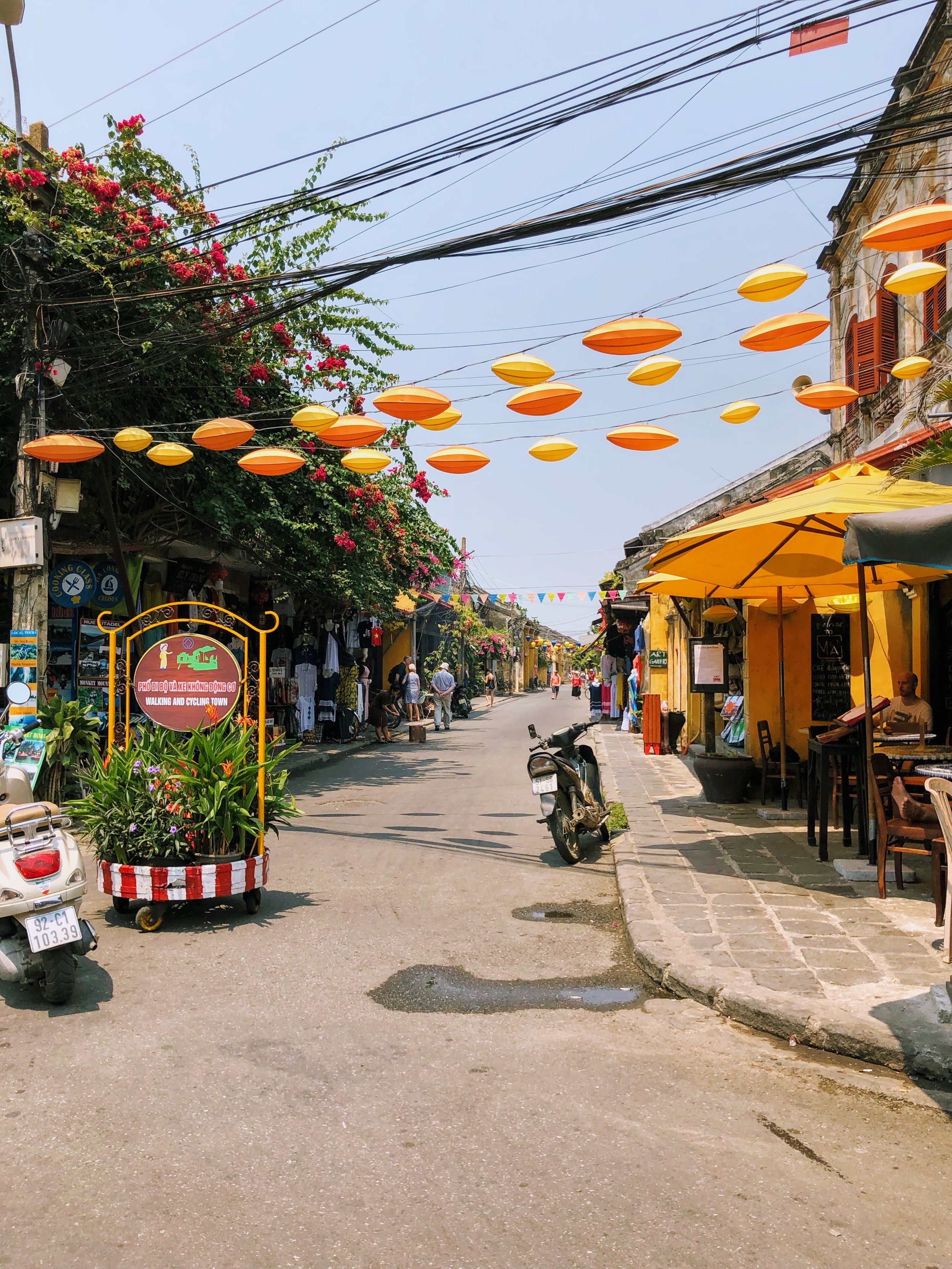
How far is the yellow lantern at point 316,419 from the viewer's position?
880 centimetres

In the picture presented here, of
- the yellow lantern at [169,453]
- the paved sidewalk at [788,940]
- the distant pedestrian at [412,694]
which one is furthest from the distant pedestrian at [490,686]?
the paved sidewalk at [788,940]

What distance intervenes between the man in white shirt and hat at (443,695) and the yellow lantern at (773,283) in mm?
21308

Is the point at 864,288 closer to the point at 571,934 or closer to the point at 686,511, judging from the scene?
the point at 686,511

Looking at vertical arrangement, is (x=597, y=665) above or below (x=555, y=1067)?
above

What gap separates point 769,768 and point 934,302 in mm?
6110

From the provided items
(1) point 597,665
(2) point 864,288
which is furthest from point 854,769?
(1) point 597,665

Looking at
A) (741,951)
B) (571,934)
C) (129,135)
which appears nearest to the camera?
(741,951)

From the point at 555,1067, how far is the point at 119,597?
464 inches

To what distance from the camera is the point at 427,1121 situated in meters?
3.76

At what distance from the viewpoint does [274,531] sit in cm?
1419

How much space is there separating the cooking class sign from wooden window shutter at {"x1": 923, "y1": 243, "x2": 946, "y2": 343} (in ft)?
28.5

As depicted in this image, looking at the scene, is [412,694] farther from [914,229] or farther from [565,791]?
[914,229]

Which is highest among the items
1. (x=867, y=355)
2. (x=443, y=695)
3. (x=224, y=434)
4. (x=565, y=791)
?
Result: (x=867, y=355)

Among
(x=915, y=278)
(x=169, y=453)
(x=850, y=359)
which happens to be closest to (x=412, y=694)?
(x=850, y=359)
